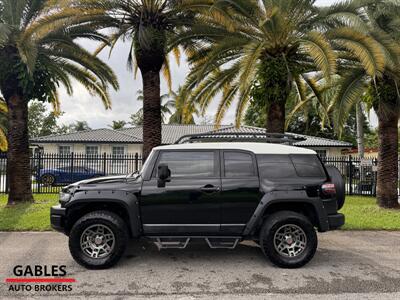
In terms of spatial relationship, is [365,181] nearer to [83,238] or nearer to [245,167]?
[245,167]

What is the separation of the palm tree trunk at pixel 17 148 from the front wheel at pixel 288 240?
8.97 meters

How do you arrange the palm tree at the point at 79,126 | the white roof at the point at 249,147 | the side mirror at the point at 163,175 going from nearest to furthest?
the side mirror at the point at 163,175, the white roof at the point at 249,147, the palm tree at the point at 79,126

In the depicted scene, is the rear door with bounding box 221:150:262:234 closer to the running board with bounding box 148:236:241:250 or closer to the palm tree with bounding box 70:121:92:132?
the running board with bounding box 148:236:241:250

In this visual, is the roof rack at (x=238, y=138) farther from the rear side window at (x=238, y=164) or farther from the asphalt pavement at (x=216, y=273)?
the asphalt pavement at (x=216, y=273)

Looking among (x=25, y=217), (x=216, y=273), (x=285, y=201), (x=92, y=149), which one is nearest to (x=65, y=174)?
(x=92, y=149)

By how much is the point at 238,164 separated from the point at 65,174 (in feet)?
50.1

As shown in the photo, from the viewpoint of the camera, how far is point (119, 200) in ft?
15.8

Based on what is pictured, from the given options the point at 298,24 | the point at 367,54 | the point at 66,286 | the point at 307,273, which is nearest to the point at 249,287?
the point at 307,273

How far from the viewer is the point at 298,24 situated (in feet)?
31.7

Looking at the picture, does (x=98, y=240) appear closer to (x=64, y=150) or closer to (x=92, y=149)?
(x=92, y=149)

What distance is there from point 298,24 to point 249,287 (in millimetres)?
8464

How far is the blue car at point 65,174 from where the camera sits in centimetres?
1741

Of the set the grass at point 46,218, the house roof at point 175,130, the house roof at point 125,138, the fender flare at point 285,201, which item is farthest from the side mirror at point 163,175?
the house roof at point 175,130

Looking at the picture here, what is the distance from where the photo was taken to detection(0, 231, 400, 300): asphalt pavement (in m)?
3.94
